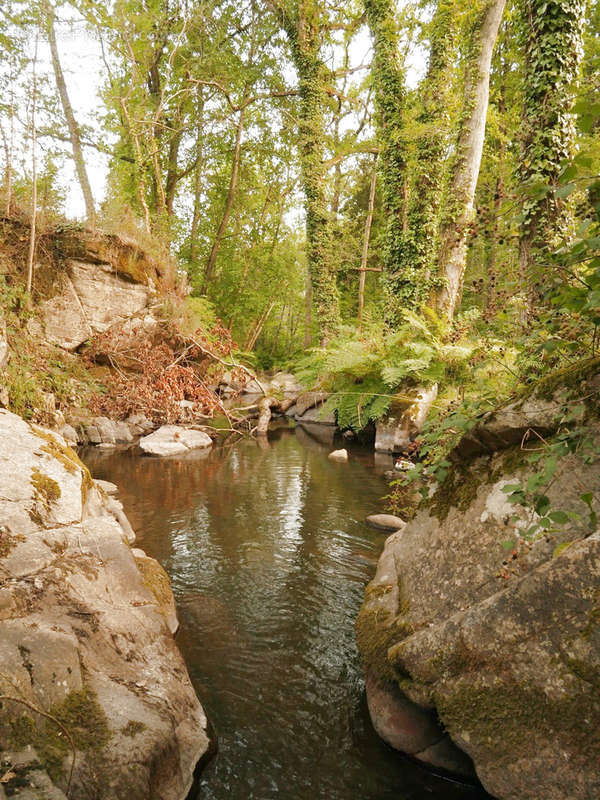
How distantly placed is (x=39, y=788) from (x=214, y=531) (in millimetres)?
4189

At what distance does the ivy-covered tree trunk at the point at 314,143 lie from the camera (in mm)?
15500

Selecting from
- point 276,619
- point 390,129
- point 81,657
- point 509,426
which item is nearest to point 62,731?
point 81,657

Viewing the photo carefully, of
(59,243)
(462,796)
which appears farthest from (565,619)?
(59,243)

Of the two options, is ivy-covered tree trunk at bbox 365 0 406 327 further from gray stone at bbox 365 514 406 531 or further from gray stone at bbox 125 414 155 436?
gray stone at bbox 365 514 406 531

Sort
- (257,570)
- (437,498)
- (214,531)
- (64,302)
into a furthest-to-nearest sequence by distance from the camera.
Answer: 1. (64,302)
2. (214,531)
3. (257,570)
4. (437,498)

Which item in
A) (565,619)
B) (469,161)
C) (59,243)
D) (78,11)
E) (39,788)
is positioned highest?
(78,11)

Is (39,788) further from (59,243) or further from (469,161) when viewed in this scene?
(59,243)

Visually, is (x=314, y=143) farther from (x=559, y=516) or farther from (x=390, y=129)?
(x=559, y=516)

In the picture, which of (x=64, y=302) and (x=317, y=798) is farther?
(x=64, y=302)

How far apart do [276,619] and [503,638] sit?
2.27 m

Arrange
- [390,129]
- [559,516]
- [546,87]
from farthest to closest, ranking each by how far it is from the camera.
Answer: [390,129], [546,87], [559,516]

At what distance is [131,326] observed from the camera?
12.4 m

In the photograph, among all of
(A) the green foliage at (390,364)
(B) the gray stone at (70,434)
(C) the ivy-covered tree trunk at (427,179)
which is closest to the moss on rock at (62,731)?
(A) the green foliage at (390,364)

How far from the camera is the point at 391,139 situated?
11.9 m
